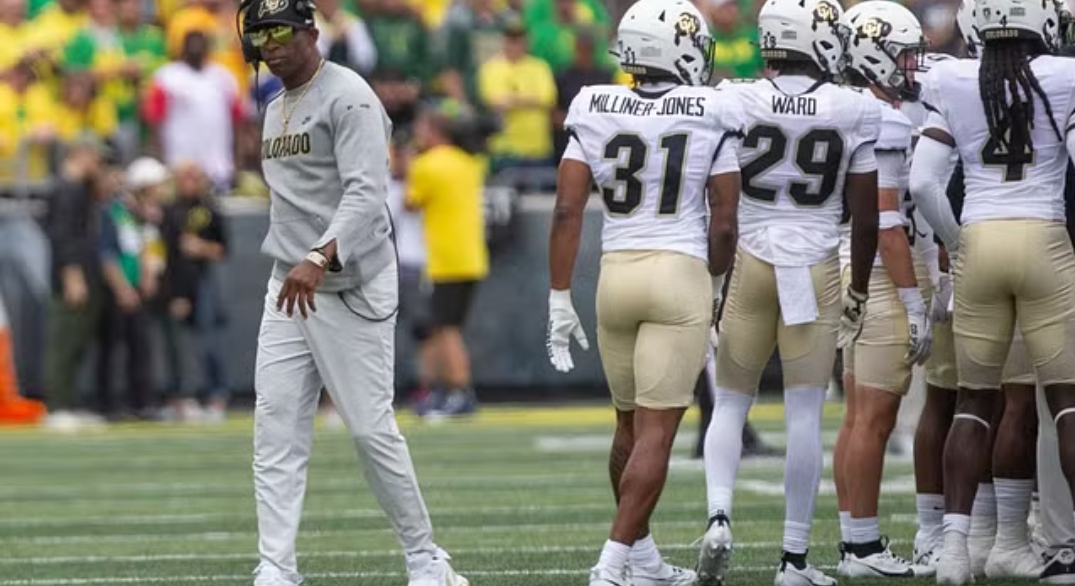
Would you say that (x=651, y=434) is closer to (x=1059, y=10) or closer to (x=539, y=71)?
(x=1059, y=10)

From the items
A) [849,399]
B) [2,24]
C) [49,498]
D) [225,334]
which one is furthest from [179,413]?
[849,399]

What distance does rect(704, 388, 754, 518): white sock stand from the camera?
8393 millimetres

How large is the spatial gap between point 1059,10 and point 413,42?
1145 cm

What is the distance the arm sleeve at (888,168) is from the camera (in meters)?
8.73

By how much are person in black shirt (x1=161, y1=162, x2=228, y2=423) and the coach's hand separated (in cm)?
1030

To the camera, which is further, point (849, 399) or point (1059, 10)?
point (849, 399)

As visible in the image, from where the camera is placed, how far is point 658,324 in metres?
8.02

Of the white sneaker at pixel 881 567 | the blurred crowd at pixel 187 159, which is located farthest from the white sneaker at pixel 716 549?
the blurred crowd at pixel 187 159

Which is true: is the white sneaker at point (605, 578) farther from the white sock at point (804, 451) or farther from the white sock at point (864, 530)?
the white sock at point (864, 530)

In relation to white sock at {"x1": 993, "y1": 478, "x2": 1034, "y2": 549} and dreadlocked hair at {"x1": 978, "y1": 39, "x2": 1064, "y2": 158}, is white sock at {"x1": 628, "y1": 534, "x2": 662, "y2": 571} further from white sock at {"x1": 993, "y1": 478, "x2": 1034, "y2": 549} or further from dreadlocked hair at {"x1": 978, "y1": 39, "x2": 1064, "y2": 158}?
dreadlocked hair at {"x1": 978, "y1": 39, "x2": 1064, "y2": 158}

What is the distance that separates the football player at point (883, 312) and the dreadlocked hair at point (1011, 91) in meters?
0.50

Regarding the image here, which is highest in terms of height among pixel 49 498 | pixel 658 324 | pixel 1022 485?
pixel 658 324

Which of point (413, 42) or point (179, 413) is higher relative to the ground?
point (413, 42)

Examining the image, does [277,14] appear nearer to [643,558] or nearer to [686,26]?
[686,26]
